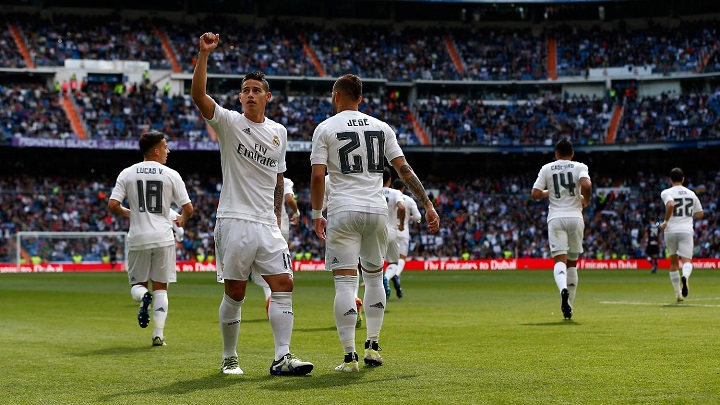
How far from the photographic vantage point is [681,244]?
2003 cm

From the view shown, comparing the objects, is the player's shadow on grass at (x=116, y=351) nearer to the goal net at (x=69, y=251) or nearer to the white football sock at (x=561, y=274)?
the white football sock at (x=561, y=274)

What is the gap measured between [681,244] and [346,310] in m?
13.1

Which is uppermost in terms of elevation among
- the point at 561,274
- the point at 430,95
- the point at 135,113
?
the point at 430,95

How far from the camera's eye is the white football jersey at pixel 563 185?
14.8 m

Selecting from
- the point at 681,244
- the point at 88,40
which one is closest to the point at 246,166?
the point at 681,244

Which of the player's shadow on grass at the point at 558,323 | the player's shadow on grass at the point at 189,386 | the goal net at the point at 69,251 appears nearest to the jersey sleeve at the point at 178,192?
the player's shadow on grass at the point at 189,386

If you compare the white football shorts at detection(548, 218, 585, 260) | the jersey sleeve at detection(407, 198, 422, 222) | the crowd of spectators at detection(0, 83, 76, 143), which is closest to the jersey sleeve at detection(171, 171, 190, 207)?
the white football shorts at detection(548, 218, 585, 260)

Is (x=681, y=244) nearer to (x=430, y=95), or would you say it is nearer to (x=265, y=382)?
(x=265, y=382)

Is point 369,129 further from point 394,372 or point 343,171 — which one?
point 394,372

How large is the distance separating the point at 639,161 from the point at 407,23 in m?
17.9

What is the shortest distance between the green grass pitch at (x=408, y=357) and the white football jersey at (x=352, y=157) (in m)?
1.46

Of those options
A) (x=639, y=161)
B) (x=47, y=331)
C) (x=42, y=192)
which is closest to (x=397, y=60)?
(x=639, y=161)

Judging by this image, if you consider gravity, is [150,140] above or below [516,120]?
below

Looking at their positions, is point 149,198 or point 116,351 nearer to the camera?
point 116,351
